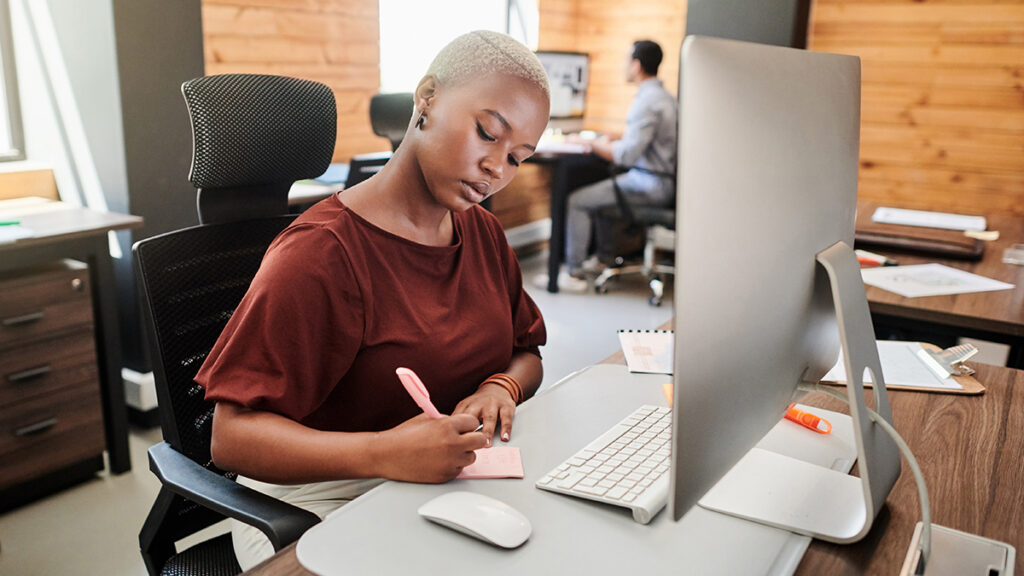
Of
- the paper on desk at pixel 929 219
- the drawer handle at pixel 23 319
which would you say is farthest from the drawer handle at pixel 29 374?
the paper on desk at pixel 929 219

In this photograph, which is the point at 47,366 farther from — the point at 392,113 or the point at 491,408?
the point at 491,408

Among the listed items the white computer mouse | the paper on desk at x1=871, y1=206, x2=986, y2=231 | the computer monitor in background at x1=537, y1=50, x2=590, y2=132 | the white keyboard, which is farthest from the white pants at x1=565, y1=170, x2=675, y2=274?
the white computer mouse

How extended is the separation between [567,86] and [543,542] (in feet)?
14.1

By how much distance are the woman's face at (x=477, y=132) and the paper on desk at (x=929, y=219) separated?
1912 mm

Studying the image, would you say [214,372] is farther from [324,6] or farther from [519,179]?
[519,179]

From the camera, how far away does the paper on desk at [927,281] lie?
5.93ft

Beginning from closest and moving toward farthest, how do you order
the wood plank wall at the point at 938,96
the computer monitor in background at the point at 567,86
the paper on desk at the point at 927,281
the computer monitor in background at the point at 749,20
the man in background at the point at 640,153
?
the paper on desk at the point at 927,281
the computer monitor in background at the point at 749,20
the wood plank wall at the point at 938,96
the man in background at the point at 640,153
the computer monitor in background at the point at 567,86

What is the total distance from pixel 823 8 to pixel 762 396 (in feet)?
13.0

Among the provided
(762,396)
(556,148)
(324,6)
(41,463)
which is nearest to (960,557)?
(762,396)

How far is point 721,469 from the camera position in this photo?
72 centimetres

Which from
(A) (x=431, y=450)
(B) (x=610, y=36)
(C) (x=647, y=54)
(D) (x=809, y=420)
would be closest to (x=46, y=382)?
(A) (x=431, y=450)

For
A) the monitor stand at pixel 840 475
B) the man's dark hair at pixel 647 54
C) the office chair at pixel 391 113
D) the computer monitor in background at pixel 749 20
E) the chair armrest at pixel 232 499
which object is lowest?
the chair armrest at pixel 232 499

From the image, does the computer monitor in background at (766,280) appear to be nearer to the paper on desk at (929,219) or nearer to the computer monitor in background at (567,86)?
the paper on desk at (929,219)

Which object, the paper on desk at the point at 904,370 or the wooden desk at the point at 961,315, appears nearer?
the paper on desk at the point at 904,370
